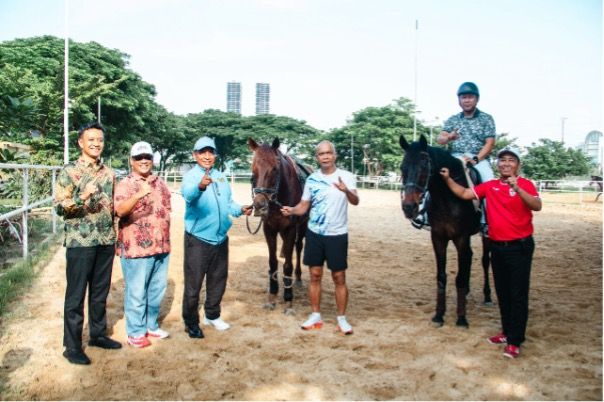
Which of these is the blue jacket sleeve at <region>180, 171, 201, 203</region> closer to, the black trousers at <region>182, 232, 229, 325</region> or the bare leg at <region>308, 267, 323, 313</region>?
the black trousers at <region>182, 232, 229, 325</region>

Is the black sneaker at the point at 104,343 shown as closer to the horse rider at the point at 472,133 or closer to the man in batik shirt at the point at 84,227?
the man in batik shirt at the point at 84,227

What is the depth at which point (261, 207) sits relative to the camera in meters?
4.23

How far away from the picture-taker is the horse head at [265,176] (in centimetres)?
428

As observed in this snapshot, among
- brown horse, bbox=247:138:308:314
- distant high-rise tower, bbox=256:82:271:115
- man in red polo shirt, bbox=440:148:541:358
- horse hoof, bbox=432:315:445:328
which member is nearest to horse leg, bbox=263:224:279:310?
brown horse, bbox=247:138:308:314

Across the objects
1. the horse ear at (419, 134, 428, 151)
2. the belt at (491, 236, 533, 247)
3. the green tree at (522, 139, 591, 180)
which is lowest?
the belt at (491, 236, 533, 247)

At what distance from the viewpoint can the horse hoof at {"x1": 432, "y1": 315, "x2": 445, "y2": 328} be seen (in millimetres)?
4361

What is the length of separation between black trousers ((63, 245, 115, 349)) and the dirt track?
A: 0.30 m

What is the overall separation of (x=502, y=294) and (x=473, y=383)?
37.4 inches

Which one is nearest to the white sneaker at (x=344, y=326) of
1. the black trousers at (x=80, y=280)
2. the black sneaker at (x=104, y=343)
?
the black sneaker at (x=104, y=343)

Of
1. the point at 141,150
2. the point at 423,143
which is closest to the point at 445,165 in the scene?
the point at 423,143

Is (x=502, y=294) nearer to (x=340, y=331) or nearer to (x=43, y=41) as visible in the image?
(x=340, y=331)

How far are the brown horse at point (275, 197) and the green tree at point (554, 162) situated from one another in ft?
125

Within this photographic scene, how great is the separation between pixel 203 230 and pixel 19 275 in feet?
11.5

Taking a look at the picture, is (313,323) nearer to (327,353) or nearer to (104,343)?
(327,353)
